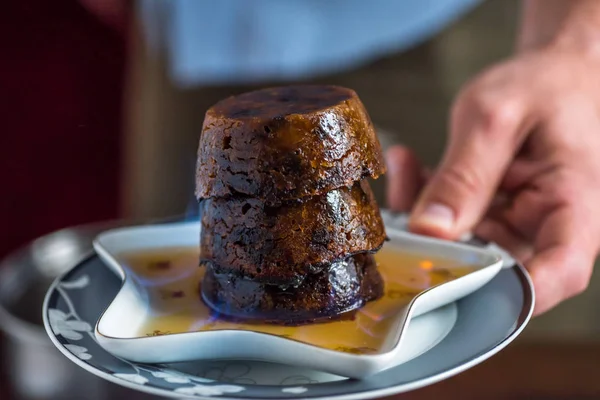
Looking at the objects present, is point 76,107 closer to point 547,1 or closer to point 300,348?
point 547,1

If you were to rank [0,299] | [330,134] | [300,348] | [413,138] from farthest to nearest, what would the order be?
[413,138]
[0,299]
[330,134]
[300,348]

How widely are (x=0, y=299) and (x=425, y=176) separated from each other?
175 centimetres

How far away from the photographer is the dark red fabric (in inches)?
182

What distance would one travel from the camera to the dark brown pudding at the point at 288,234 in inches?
61.1

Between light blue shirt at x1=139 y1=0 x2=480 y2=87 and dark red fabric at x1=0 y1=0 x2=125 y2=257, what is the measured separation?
148cm

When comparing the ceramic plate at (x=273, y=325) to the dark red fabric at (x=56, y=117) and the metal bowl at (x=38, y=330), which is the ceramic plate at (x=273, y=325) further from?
the dark red fabric at (x=56, y=117)

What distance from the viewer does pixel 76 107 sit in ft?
16.1

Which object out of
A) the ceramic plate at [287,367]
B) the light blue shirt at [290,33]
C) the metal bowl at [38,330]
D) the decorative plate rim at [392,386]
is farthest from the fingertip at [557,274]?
the light blue shirt at [290,33]

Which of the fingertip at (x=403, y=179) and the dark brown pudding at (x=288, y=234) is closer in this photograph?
the dark brown pudding at (x=288, y=234)

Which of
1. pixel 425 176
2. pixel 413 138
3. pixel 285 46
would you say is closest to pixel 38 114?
pixel 285 46

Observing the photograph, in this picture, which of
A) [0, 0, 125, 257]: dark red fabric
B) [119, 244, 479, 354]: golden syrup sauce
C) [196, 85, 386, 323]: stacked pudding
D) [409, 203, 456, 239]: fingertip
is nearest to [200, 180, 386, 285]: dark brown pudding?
[196, 85, 386, 323]: stacked pudding

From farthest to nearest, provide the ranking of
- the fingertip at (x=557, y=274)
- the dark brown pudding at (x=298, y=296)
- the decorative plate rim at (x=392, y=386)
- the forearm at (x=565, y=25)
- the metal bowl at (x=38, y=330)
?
the forearm at (x=565, y=25) < the metal bowl at (x=38, y=330) < the fingertip at (x=557, y=274) < the dark brown pudding at (x=298, y=296) < the decorative plate rim at (x=392, y=386)

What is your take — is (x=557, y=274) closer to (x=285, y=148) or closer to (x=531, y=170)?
(x=531, y=170)

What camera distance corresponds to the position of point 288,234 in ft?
5.08
